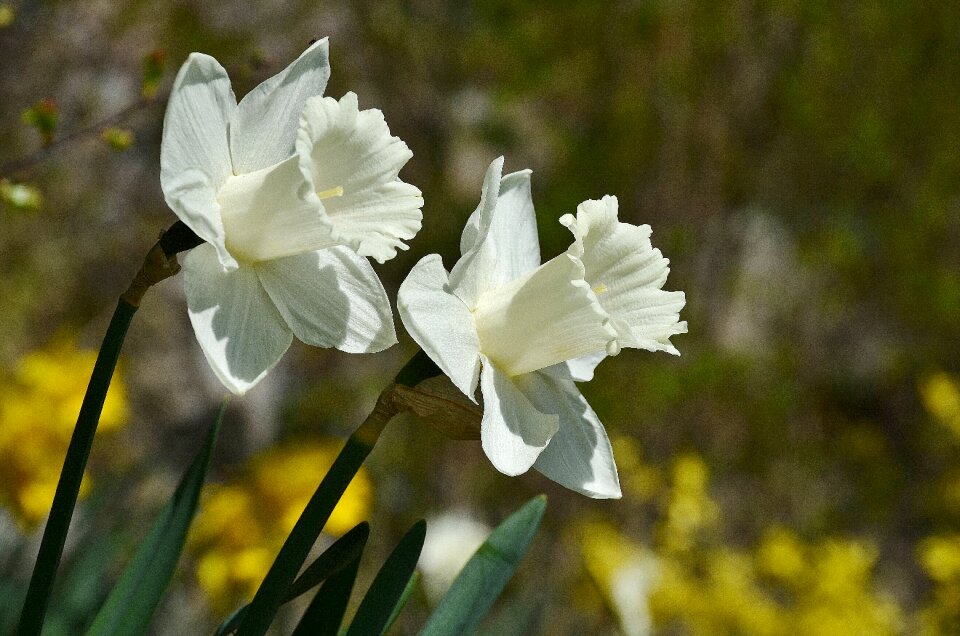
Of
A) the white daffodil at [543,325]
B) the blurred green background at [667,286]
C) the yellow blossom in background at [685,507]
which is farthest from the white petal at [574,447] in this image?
the yellow blossom in background at [685,507]

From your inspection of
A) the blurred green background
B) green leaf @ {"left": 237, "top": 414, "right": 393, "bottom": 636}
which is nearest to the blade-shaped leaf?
green leaf @ {"left": 237, "top": 414, "right": 393, "bottom": 636}

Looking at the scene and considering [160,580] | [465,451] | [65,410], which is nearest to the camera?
[160,580]

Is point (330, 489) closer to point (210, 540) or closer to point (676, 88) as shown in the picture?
point (210, 540)

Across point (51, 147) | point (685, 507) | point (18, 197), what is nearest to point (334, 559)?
point (18, 197)

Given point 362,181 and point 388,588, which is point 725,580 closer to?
point 388,588

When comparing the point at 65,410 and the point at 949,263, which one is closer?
the point at 65,410

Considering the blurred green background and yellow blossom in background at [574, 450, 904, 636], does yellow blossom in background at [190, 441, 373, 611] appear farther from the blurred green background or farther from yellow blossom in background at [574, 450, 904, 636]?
yellow blossom in background at [574, 450, 904, 636]

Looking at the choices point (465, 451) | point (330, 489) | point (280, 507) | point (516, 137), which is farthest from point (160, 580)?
point (516, 137)
